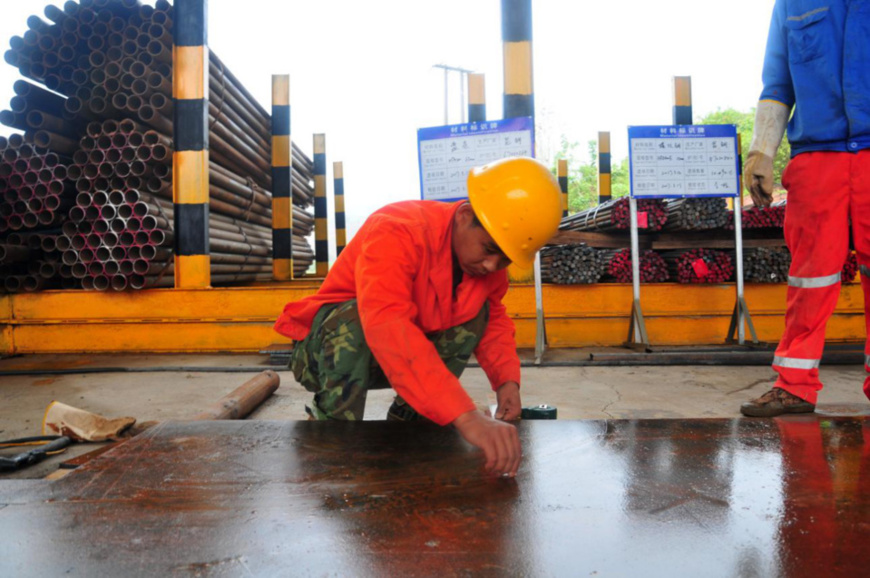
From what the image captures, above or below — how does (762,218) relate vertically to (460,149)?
below

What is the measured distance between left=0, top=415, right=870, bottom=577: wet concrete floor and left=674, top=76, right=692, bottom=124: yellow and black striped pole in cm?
461

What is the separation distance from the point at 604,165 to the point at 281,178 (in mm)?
6150

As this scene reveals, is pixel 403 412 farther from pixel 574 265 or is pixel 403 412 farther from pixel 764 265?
pixel 764 265

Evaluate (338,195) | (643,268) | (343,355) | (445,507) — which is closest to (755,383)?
(643,268)

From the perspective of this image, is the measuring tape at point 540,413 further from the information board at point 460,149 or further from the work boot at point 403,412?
the information board at point 460,149

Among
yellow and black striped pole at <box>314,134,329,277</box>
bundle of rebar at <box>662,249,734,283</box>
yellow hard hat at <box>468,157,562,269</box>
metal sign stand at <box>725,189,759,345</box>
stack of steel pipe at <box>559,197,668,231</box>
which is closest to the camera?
yellow hard hat at <box>468,157,562,269</box>

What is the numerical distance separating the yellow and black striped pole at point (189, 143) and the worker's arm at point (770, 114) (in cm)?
405

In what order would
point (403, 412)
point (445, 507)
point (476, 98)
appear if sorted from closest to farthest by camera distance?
point (445, 507), point (403, 412), point (476, 98)

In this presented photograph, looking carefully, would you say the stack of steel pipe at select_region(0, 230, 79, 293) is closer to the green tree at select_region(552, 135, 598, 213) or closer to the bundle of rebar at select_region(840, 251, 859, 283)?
the bundle of rebar at select_region(840, 251, 859, 283)

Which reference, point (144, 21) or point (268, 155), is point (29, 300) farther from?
point (268, 155)

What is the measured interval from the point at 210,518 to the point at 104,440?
1.69 meters

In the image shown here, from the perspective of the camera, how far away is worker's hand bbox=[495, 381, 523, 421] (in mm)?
1842

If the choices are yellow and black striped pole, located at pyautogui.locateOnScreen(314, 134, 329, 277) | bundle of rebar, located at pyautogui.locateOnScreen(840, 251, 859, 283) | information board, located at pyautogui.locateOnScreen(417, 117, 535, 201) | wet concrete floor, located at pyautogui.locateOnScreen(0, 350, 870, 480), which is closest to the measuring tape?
wet concrete floor, located at pyautogui.locateOnScreen(0, 350, 870, 480)

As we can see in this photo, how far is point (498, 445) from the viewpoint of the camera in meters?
1.24
